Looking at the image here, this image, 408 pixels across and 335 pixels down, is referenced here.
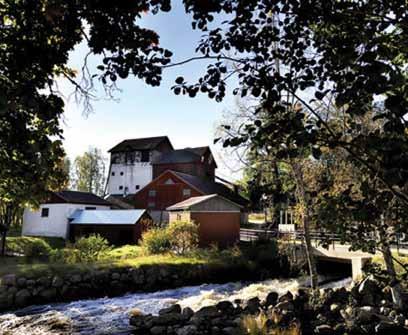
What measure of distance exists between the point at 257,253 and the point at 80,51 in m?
Answer: 16.7

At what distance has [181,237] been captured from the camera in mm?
18656

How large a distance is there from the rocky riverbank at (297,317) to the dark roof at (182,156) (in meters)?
27.5

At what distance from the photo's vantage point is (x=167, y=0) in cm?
210

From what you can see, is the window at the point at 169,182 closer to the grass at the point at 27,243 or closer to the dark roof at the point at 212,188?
the dark roof at the point at 212,188

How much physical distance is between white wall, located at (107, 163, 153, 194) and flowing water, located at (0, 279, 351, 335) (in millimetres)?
25194

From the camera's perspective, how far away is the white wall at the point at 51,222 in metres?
25.5

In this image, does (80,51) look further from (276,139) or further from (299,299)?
(299,299)

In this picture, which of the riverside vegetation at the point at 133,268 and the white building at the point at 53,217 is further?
the white building at the point at 53,217

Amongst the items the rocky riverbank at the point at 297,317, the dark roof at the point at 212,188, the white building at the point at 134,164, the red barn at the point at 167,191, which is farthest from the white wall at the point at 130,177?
the rocky riverbank at the point at 297,317

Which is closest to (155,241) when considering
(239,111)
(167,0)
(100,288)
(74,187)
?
(100,288)

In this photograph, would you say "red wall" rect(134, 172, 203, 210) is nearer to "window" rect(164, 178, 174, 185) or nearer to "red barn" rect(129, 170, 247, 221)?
"red barn" rect(129, 170, 247, 221)

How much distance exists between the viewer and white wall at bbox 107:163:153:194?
3894cm

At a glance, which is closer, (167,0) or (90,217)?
(167,0)

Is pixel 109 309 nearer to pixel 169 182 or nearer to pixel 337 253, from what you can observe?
pixel 337 253
